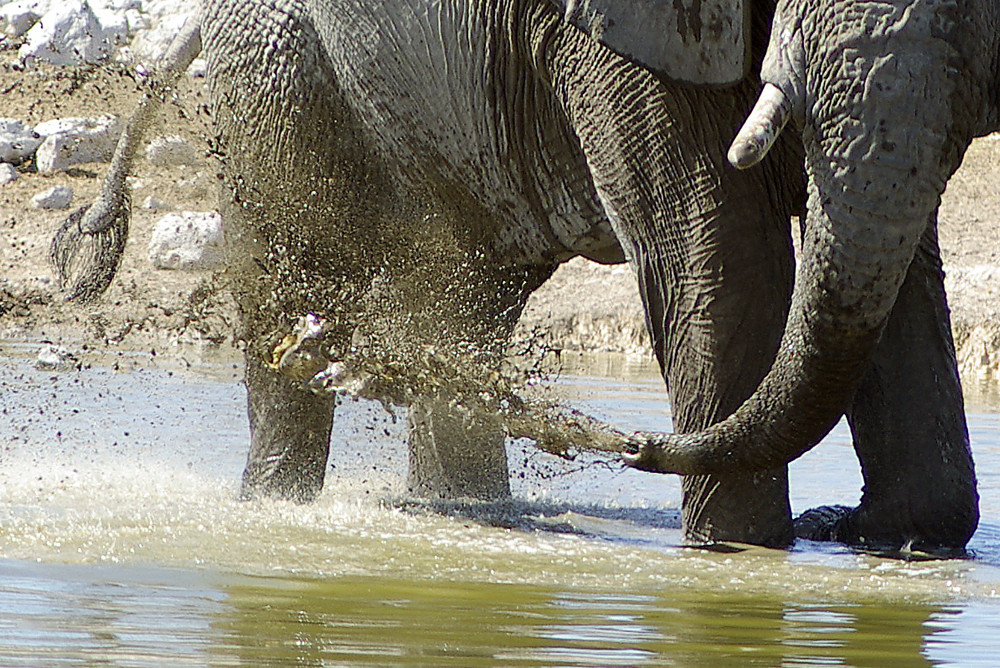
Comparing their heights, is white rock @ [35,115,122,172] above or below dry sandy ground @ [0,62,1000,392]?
above

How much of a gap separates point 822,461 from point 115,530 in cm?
356

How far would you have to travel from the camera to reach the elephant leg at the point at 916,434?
17.6ft

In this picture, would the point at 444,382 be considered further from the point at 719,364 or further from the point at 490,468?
the point at 719,364

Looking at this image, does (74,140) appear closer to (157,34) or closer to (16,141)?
(16,141)

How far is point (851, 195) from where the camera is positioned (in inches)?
171

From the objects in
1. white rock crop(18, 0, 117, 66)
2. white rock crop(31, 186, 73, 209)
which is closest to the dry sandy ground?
white rock crop(31, 186, 73, 209)

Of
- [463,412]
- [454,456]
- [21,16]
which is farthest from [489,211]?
[21,16]

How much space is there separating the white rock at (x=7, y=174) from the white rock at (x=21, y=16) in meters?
4.96

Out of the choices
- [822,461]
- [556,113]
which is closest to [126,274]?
[822,461]

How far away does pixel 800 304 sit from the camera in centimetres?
456

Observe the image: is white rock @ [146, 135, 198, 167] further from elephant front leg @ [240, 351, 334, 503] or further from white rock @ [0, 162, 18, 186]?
elephant front leg @ [240, 351, 334, 503]

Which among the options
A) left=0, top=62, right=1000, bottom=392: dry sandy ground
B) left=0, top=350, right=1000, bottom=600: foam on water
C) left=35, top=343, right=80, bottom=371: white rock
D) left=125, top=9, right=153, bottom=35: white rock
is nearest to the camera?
left=0, top=350, right=1000, bottom=600: foam on water

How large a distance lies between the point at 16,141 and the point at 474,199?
14.2 meters

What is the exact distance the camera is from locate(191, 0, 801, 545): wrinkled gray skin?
17.1 ft
